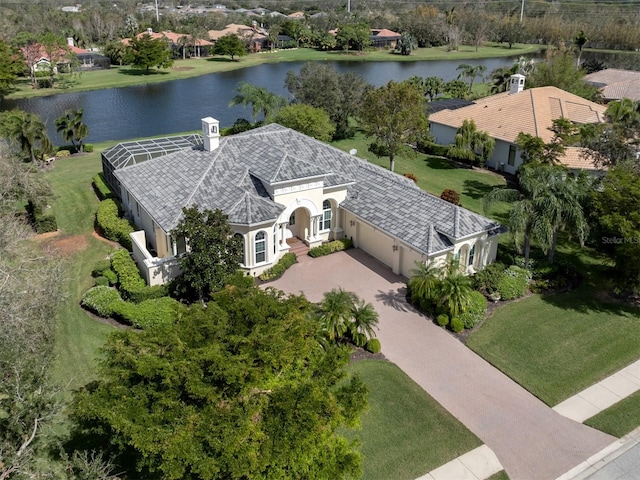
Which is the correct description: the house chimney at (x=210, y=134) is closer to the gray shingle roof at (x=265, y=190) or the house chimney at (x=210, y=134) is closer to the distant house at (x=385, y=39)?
the gray shingle roof at (x=265, y=190)

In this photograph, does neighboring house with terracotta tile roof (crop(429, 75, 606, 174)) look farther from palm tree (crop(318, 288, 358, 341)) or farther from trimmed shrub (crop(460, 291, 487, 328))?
palm tree (crop(318, 288, 358, 341))

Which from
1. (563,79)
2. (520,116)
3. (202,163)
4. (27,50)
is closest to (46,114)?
(27,50)

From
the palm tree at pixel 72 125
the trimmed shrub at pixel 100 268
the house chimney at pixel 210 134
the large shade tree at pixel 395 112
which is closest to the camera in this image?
the trimmed shrub at pixel 100 268

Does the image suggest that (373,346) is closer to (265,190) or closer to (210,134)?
(265,190)

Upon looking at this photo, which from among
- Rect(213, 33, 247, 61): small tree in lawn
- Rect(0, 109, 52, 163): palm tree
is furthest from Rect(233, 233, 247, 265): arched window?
Rect(213, 33, 247, 61): small tree in lawn

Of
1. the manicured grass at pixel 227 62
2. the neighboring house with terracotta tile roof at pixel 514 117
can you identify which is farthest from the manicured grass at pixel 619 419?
the manicured grass at pixel 227 62

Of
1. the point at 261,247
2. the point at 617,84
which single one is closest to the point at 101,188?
the point at 261,247
